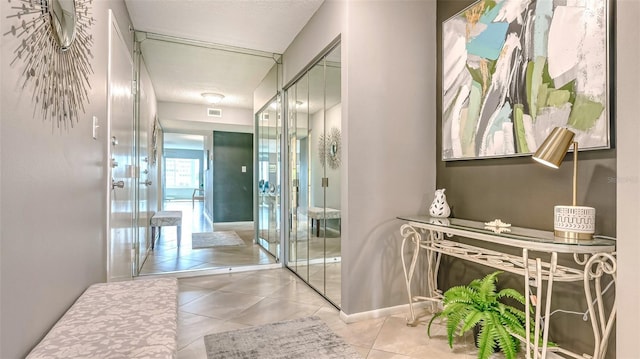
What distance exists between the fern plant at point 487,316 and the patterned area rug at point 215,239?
3659 mm

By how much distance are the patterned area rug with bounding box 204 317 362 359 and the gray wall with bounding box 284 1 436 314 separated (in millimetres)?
353

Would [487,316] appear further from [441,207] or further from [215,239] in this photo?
[215,239]

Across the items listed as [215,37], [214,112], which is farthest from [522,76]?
[214,112]

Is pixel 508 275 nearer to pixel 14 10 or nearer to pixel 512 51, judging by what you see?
pixel 512 51

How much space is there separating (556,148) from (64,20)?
226 cm

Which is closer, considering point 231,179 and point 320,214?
point 320,214

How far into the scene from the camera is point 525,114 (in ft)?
6.15

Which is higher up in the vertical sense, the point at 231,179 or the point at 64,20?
the point at 64,20

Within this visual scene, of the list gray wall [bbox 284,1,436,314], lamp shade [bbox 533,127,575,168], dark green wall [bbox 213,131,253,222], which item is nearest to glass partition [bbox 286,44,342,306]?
gray wall [bbox 284,1,436,314]

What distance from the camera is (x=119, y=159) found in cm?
236

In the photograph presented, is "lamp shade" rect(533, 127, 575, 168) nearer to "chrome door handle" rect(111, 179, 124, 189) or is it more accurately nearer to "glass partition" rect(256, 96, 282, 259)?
"chrome door handle" rect(111, 179, 124, 189)

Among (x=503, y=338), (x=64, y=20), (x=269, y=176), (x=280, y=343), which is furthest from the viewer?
(x=269, y=176)

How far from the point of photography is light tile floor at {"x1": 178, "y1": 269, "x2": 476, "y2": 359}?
196 centimetres

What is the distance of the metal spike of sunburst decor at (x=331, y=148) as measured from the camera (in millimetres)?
2677
